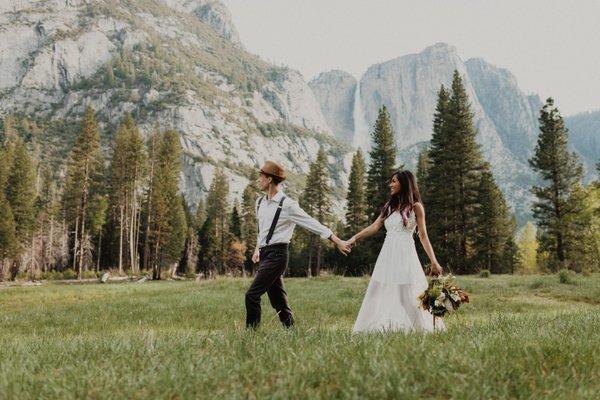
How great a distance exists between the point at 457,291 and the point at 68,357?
4571mm

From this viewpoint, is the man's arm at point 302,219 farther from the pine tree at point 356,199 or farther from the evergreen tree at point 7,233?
the pine tree at point 356,199

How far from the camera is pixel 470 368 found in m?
3.54

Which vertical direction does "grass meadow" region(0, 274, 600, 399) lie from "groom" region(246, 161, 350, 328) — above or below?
below

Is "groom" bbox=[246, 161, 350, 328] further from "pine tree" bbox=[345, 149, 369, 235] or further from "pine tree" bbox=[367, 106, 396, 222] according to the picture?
"pine tree" bbox=[345, 149, 369, 235]

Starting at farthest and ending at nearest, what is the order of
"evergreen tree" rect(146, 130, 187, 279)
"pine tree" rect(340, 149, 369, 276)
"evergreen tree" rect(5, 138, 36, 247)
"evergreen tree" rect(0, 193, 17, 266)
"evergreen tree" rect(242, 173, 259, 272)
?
"evergreen tree" rect(242, 173, 259, 272) → "pine tree" rect(340, 149, 369, 276) → "evergreen tree" rect(146, 130, 187, 279) → "evergreen tree" rect(5, 138, 36, 247) → "evergreen tree" rect(0, 193, 17, 266)

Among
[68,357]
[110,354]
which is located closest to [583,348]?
[110,354]

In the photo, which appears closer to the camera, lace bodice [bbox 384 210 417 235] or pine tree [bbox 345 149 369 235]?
lace bodice [bbox 384 210 417 235]

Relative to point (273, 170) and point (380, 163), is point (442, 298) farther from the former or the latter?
point (380, 163)

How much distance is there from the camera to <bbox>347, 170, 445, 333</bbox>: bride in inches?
290

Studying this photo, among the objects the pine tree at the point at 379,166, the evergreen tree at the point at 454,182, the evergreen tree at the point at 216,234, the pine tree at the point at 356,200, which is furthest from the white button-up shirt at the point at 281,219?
the evergreen tree at the point at 216,234

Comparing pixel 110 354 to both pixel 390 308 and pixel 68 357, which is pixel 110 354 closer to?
pixel 68 357

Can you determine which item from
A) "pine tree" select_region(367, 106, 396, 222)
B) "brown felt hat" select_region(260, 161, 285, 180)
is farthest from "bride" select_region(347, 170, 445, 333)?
"pine tree" select_region(367, 106, 396, 222)

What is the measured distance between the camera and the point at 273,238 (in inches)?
289

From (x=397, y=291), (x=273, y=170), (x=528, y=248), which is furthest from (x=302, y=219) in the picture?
(x=528, y=248)
